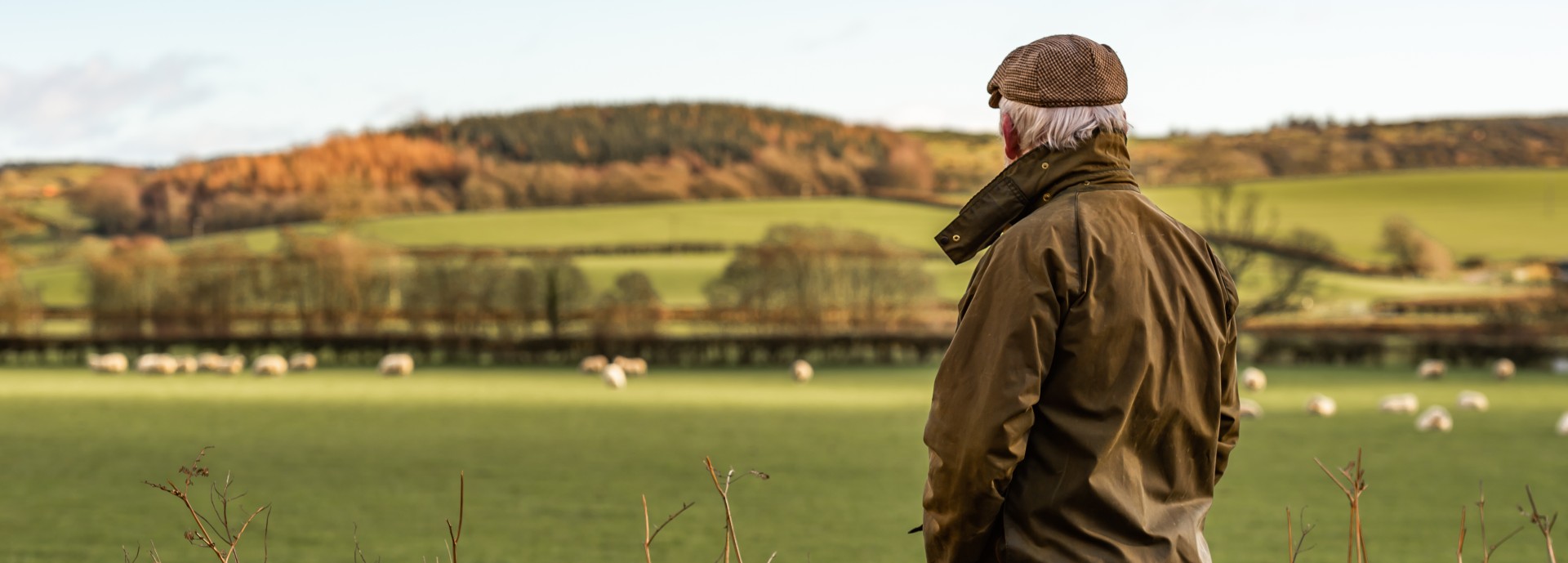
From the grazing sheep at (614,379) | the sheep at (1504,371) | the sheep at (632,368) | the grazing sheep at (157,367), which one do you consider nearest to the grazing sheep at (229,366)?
the grazing sheep at (157,367)

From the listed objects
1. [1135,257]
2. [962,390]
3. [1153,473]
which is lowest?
[1153,473]

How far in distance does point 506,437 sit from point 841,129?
341 feet

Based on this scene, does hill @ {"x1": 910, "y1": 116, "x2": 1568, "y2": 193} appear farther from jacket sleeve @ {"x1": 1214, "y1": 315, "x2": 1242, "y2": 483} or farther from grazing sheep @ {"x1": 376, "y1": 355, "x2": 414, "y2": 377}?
jacket sleeve @ {"x1": 1214, "y1": 315, "x2": 1242, "y2": 483}

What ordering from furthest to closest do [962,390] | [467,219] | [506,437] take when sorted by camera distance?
[467,219]
[506,437]
[962,390]

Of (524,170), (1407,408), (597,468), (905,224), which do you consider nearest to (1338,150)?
(905,224)

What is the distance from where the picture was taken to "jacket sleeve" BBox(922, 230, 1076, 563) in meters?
2.48

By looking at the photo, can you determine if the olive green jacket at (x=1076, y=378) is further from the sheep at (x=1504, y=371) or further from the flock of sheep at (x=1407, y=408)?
the sheep at (x=1504, y=371)

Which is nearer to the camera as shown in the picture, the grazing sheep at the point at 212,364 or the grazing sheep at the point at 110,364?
the grazing sheep at the point at 110,364

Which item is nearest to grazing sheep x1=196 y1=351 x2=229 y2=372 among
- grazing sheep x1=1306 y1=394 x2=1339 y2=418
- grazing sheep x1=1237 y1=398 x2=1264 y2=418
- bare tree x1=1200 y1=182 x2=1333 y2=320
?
grazing sheep x1=1237 y1=398 x2=1264 y2=418

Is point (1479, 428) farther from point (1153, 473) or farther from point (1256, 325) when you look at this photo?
point (1256, 325)

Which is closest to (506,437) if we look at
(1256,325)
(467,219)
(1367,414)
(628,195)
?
(1367,414)

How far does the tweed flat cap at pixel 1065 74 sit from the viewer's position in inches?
106

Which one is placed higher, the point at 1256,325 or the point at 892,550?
the point at 892,550

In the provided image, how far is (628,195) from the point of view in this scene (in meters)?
103
